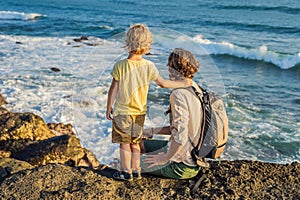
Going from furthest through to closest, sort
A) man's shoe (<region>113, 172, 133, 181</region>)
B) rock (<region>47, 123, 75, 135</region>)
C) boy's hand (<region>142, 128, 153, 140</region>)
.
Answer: rock (<region>47, 123, 75, 135</region>), boy's hand (<region>142, 128, 153, 140</region>), man's shoe (<region>113, 172, 133, 181</region>)

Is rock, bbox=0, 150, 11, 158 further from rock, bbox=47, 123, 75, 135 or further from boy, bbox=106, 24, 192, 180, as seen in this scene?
boy, bbox=106, 24, 192, 180

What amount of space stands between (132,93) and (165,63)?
941 millimetres

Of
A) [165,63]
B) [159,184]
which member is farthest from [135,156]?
[165,63]

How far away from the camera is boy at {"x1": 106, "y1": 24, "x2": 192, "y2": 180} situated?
120 inches

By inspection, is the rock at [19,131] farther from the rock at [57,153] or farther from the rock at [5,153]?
the rock at [57,153]

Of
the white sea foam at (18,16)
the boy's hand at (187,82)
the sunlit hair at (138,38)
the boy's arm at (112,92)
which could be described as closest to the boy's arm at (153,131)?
the boy's arm at (112,92)

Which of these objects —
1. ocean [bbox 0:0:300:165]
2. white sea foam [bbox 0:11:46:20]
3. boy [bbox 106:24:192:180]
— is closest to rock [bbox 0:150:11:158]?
ocean [bbox 0:0:300:165]

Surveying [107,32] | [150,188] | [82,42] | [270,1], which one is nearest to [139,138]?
[150,188]

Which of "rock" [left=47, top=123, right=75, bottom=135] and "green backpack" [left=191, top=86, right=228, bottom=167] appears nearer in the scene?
"green backpack" [left=191, top=86, right=228, bottom=167]

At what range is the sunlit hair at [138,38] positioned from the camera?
301cm

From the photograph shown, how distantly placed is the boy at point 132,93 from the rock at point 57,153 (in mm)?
2089

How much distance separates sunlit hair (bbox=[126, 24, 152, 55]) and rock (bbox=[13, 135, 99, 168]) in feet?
8.85

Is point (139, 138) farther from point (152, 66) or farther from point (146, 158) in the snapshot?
point (152, 66)

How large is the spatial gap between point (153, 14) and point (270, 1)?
11.3 m
